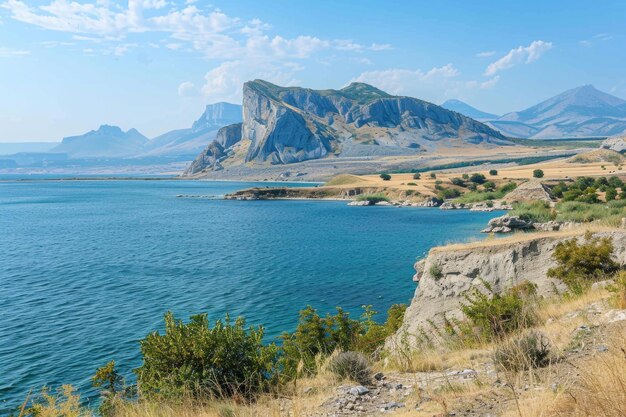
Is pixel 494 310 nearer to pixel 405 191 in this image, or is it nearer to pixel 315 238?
pixel 315 238

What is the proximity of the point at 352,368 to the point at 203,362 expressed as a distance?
12.4 ft

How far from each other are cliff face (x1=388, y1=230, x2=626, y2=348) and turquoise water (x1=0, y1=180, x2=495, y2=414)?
750 centimetres

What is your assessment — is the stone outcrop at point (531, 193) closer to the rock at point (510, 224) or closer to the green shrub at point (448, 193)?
the green shrub at point (448, 193)

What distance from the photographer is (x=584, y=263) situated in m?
21.7

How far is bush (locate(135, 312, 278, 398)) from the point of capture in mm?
10945

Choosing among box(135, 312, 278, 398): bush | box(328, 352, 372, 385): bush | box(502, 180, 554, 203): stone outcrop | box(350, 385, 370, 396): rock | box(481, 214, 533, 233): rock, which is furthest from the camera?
box(502, 180, 554, 203): stone outcrop

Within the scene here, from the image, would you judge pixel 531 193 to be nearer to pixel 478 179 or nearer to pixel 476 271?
pixel 478 179

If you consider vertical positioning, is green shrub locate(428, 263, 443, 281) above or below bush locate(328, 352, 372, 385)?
below

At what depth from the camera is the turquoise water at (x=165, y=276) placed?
28.6 m

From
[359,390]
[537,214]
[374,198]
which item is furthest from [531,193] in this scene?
[359,390]

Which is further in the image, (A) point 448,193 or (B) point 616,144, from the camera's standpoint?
(B) point 616,144

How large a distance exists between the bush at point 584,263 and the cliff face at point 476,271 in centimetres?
107

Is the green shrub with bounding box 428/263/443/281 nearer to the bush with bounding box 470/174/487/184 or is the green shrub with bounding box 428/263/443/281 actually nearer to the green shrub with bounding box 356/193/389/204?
the green shrub with bounding box 356/193/389/204

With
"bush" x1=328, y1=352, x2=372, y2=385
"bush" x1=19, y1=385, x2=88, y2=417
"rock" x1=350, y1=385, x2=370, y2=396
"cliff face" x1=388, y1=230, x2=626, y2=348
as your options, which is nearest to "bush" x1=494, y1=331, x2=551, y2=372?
"rock" x1=350, y1=385, x2=370, y2=396
